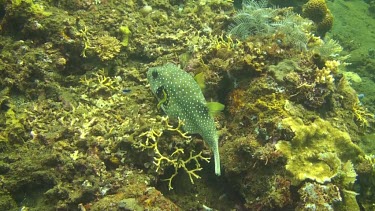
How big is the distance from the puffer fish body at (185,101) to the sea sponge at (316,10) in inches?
244

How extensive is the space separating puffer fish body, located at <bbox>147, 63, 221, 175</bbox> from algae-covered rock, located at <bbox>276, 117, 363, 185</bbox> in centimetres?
105

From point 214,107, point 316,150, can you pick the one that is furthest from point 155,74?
point 316,150

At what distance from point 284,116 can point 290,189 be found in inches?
41.8

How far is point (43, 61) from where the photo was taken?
507 centimetres

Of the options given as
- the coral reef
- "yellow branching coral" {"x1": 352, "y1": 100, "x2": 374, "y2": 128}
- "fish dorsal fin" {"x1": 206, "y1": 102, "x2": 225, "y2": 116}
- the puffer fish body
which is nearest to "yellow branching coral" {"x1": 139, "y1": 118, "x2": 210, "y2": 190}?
the puffer fish body

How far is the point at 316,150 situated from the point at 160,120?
2423 mm

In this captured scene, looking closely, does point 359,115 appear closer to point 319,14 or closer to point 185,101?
point 185,101

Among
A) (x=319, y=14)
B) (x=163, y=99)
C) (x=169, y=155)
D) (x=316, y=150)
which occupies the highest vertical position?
(x=319, y=14)

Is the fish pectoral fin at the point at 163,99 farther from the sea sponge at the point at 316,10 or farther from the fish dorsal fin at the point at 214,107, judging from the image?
the sea sponge at the point at 316,10

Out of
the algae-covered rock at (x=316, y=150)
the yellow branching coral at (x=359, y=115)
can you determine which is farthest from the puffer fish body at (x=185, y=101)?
the yellow branching coral at (x=359, y=115)

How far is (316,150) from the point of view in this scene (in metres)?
4.33

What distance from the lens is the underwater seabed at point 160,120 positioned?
13.0ft

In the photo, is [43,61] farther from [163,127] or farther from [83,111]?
[163,127]

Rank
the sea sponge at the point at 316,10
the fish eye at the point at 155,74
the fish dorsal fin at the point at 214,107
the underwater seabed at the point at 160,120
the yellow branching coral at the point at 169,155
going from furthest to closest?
the sea sponge at the point at 316,10, the fish eye at the point at 155,74, the yellow branching coral at the point at 169,155, the underwater seabed at the point at 160,120, the fish dorsal fin at the point at 214,107
